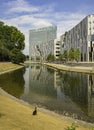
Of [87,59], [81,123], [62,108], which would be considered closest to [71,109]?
[62,108]

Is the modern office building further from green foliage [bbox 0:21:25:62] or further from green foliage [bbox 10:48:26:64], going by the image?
green foliage [bbox 10:48:26:64]

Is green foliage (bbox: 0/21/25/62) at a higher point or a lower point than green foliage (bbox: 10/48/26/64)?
higher

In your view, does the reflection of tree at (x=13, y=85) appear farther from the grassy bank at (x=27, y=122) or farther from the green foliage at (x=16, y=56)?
the green foliage at (x=16, y=56)

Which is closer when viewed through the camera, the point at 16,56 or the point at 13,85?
the point at 13,85

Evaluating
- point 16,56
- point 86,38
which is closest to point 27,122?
point 16,56

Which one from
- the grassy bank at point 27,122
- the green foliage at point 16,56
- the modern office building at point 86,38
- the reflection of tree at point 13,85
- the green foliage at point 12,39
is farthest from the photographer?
the modern office building at point 86,38

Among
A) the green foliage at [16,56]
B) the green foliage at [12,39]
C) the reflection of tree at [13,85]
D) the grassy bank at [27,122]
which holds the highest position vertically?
the green foliage at [12,39]

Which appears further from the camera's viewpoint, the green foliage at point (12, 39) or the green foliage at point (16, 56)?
the green foliage at point (12, 39)

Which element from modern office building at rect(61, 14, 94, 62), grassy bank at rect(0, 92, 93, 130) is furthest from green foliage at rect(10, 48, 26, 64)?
grassy bank at rect(0, 92, 93, 130)

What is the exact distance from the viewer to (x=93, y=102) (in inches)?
1206

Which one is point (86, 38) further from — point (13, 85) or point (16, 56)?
point (13, 85)

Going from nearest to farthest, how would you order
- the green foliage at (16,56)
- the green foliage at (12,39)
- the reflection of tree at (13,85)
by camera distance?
the reflection of tree at (13,85), the green foliage at (16,56), the green foliage at (12,39)

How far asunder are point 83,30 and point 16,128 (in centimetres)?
14436

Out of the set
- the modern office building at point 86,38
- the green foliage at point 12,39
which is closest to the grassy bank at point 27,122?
the green foliage at point 12,39
